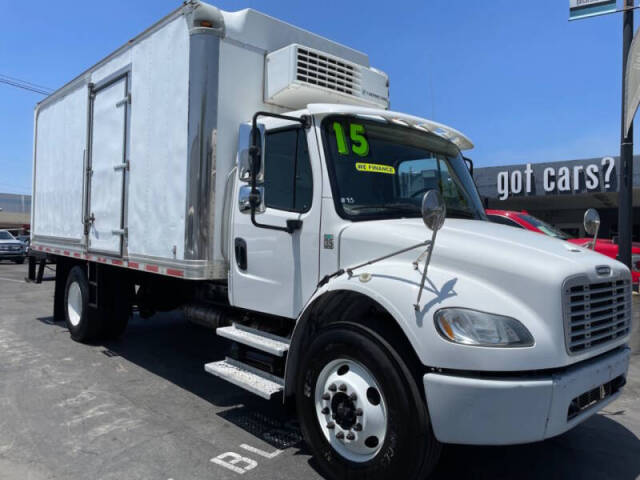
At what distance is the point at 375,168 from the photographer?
385 cm

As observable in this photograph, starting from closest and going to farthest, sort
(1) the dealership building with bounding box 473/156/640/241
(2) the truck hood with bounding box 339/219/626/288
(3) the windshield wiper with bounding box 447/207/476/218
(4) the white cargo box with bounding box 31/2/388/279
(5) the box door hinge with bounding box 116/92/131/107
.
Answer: (2) the truck hood with bounding box 339/219/626/288, (3) the windshield wiper with bounding box 447/207/476/218, (4) the white cargo box with bounding box 31/2/388/279, (5) the box door hinge with bounding box 116/92/131/107, (1) the dealership building with bounding box 473/156/640/241

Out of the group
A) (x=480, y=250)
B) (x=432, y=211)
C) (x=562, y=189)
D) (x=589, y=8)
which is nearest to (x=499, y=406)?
(x=480, y=250)

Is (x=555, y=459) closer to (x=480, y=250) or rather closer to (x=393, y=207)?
(x=480, y=250)

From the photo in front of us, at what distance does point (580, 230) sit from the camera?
25594 mm

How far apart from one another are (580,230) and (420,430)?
25.9m

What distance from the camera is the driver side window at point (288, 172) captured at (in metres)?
3.84

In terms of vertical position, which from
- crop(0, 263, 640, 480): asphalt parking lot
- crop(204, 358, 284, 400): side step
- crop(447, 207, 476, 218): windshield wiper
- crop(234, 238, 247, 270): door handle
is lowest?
crop(0, 263, 640, 480): asphalt parking lot

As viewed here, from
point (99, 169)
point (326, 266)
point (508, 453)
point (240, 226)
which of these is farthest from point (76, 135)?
point (508, 453)

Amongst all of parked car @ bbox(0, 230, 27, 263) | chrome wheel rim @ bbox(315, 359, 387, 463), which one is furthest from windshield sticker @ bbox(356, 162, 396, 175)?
parked car @ bbox(0, 230, 27, 263)

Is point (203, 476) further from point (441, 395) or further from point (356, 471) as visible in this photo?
point (441, 395)

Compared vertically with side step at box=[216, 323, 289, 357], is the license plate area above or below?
below

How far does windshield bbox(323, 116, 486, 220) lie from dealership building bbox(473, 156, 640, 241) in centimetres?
1521

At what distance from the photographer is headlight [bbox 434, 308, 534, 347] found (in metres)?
2.67

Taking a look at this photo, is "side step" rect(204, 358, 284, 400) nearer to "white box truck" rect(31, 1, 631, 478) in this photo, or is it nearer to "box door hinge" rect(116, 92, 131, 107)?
"white box truck" rect(31, 1, 631, 478)
